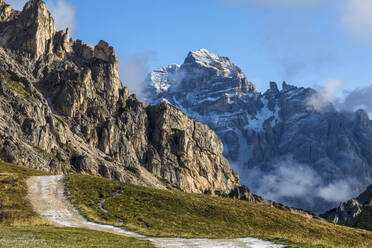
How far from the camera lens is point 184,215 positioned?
56656 mm

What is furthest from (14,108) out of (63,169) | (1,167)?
(1,167)

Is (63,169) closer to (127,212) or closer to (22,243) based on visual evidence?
(127,212)

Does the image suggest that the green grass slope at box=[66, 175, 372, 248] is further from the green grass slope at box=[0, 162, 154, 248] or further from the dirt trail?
the green grass slope at box=[0, 162, 154, 248]

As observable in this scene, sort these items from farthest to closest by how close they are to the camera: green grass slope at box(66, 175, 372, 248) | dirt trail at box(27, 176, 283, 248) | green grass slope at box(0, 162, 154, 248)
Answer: green grass slope at box(66, 175, 372, 248) → dirt trail at box(27, 176, 283, 248) → green grass slope at box(0, 162, 154, 248)

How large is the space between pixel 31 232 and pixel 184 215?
28.1 metres

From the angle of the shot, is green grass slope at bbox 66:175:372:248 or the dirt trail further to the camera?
green grass slope at bbox 66:175:372:248

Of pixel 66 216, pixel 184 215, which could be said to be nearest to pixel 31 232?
pixel 66 216

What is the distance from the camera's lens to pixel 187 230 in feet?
160

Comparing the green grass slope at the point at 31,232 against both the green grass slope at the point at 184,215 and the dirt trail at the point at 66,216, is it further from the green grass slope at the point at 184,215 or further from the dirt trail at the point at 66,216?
the green grass slope at the point at 184,215

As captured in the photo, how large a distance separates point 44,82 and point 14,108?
55890 millimetres

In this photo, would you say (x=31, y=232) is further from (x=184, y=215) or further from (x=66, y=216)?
(x=184, y=215)

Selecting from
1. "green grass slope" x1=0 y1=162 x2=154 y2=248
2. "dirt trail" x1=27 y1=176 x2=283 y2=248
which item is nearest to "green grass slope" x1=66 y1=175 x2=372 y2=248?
"dirt trail" x1=27 y1=176 x2=283 y2=248

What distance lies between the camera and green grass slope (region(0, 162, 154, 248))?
2672 centimetres

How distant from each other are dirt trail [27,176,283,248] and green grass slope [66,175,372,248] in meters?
1.71
